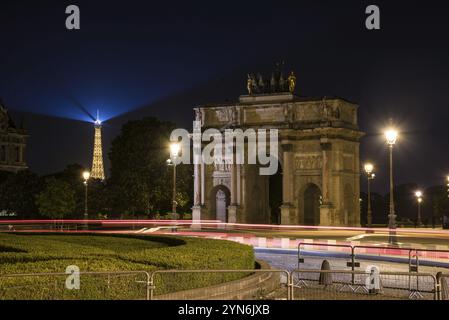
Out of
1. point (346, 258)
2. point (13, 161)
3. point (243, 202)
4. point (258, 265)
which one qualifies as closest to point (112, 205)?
point (243, 202)

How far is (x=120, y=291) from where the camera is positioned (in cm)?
1750

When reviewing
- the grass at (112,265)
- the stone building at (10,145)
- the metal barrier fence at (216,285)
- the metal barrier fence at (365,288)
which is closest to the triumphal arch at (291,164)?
the grass at (112,265)

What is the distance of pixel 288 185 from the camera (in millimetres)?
88125

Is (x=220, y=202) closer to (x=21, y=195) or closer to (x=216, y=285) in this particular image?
(x=21, y=195)

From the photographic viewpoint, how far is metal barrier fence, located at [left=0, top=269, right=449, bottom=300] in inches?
643

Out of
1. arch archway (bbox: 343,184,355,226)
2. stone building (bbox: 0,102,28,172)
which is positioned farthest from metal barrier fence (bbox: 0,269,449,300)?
stone building (bbox: 0,102,28,172)

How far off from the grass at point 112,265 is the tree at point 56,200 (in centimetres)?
6434

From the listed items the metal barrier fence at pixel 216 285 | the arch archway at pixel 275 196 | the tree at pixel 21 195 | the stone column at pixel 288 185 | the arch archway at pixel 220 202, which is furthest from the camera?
the tree at pixel 21 195

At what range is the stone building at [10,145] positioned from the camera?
6777 inches

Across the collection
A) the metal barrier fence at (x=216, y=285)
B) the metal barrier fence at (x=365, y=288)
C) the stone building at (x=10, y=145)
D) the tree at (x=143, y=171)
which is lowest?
the metal barrier fence at (x=365, y=288)

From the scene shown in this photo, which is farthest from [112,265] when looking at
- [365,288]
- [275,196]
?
[275,196]

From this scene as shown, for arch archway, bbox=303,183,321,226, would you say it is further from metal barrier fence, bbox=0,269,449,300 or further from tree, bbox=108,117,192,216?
metal barrier fence, bbox=0,269,449,300

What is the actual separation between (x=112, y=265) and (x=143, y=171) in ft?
233

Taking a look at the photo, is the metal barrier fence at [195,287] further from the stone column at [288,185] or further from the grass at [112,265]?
the stone column at [288,185]
